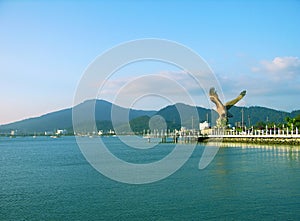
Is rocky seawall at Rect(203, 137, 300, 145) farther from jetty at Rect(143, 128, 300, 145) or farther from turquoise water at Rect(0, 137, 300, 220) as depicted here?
turquoise water at Rect(0, 137, 300, 220)

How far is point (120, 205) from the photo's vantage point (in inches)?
544

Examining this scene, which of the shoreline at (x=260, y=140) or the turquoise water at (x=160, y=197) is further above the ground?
the shoreline at (x=260, y=140)

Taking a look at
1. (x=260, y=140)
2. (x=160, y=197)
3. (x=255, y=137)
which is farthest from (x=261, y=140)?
(x=160, y=197)

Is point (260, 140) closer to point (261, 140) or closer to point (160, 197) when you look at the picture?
point (261, 140)

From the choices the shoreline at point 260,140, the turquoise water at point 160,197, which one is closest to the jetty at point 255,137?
the shoreline at point 260,140

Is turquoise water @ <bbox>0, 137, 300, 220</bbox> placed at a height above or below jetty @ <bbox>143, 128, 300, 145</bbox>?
below

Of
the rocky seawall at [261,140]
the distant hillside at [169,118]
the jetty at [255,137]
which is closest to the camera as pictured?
the rocky seawall at [261,140]

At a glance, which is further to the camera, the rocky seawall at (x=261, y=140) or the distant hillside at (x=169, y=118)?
the distant hillside at (x=169, y=118)

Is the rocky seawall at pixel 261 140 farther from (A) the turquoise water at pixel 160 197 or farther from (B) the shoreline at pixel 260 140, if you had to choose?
(A) the turquoise water at pixel 160 197

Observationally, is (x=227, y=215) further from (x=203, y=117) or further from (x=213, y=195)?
(x=203, y=117)

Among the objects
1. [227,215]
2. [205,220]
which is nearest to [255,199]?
[227,215]

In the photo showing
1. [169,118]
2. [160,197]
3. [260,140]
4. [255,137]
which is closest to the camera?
[160,197]

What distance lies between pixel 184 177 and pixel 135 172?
3.82 m

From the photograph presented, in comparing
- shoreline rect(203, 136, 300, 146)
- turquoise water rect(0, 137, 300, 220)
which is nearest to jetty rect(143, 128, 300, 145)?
shoreline rect(203, 136, 300, 146)
